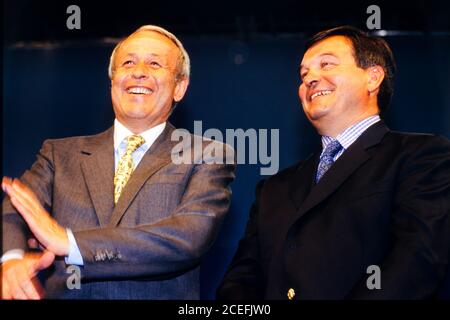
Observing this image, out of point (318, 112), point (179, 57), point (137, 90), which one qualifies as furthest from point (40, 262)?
point (318, 112)

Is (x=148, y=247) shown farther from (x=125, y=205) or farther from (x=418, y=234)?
(x=418, y=234)

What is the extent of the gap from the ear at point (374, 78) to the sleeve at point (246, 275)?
23.8 inches

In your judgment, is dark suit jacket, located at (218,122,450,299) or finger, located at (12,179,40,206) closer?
dark suit jacket, located at (218,122,450,299)

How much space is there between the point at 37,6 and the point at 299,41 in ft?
3.74

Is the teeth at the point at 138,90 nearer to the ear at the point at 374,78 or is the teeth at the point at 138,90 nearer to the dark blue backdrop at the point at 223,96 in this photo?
the dark blue backdrop at the point at 223,96

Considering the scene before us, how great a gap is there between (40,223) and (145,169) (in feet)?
1.25

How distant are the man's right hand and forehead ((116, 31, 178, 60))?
0.81m

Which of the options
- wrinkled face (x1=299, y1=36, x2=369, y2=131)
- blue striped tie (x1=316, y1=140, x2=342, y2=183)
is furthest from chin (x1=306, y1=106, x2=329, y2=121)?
blue striped tie (x1=316, y1=140, x2=342, y2=183)

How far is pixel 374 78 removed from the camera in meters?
2.45

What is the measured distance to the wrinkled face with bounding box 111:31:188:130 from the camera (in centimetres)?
240

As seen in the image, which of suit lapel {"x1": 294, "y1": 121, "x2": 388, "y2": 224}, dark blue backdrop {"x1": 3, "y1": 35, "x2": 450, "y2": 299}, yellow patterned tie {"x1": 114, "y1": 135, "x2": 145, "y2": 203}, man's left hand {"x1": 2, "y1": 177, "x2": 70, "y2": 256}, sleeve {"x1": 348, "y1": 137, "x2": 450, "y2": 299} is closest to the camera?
sleeve {"x1": 348, "y1": 137, "x2": 450, "y2": 299}

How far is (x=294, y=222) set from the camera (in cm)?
213

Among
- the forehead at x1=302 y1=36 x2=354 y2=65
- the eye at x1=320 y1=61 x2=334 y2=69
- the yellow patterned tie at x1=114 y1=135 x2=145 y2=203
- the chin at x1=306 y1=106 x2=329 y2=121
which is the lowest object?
the yellow patterned tie at x1=114 y1=135 x2=145 y2=203

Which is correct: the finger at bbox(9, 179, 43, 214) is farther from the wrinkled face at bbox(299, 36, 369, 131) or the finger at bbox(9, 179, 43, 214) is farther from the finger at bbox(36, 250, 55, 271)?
the wrinkled face at bbox(299, 36, 369, 131)
